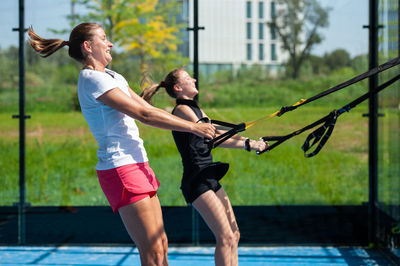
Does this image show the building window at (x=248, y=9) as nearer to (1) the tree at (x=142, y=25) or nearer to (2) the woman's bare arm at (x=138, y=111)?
(1) the tree at (x=142, y=25)

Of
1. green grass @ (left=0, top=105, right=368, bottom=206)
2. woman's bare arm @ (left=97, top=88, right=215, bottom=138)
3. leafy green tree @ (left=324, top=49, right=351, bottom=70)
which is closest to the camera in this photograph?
woman's bare arm @ (left=97, top=88, right=215, bottom=138)

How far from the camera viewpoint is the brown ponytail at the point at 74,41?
2.33 meters

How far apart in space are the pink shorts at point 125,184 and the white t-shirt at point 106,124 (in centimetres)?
3

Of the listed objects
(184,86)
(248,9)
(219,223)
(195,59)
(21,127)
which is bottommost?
(219,223)

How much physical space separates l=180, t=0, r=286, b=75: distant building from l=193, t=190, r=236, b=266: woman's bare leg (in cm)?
206

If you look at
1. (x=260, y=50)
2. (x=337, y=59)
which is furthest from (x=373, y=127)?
(x=260, y=50)

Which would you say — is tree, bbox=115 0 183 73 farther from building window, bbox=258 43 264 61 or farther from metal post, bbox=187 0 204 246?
building window, bbox=258 43 264 61

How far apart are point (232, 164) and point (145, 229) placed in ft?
9.72

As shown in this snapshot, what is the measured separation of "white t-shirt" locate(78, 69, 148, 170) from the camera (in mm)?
2217

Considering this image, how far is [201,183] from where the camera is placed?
9.75ft

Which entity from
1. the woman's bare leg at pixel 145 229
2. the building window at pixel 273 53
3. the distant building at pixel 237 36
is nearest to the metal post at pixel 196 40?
the distant building at pixel 237 36

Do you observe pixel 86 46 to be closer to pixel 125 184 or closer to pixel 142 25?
pixel 125 184

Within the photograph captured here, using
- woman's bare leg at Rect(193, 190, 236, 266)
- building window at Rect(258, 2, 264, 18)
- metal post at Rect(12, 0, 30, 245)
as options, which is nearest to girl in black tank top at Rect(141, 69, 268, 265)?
woman's bare leg at Rect(193, 190, 236, 266)

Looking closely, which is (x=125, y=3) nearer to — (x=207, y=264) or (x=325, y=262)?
(x=207, y=264)
